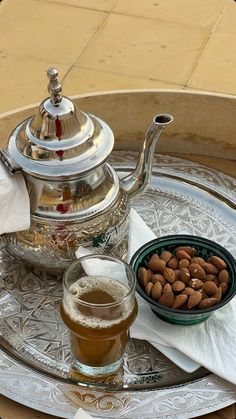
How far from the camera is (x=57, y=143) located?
754 mm

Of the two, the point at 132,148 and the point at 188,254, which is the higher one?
the point at 132,148

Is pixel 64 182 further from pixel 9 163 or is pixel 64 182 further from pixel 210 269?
pixel 210 269

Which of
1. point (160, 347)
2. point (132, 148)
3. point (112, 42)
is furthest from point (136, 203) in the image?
point (112, 42)

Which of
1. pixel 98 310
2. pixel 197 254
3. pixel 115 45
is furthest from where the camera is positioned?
pixel 115 45

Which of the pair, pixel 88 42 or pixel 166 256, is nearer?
pixel 166 256

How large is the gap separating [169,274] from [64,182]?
14cm

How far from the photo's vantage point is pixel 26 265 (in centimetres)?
83

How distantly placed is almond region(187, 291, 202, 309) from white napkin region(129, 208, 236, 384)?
35 millimetres

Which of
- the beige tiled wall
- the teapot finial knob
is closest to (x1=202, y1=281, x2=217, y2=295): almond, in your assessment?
the teapot finial knob

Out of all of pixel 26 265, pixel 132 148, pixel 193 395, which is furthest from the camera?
pixel 132 148

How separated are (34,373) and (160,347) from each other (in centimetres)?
12

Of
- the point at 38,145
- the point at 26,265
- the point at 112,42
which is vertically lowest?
the point at 26,265

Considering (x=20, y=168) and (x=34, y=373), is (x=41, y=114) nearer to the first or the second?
(x=20, y=168)

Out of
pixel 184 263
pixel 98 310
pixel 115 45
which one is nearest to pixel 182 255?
pixel 184 263
